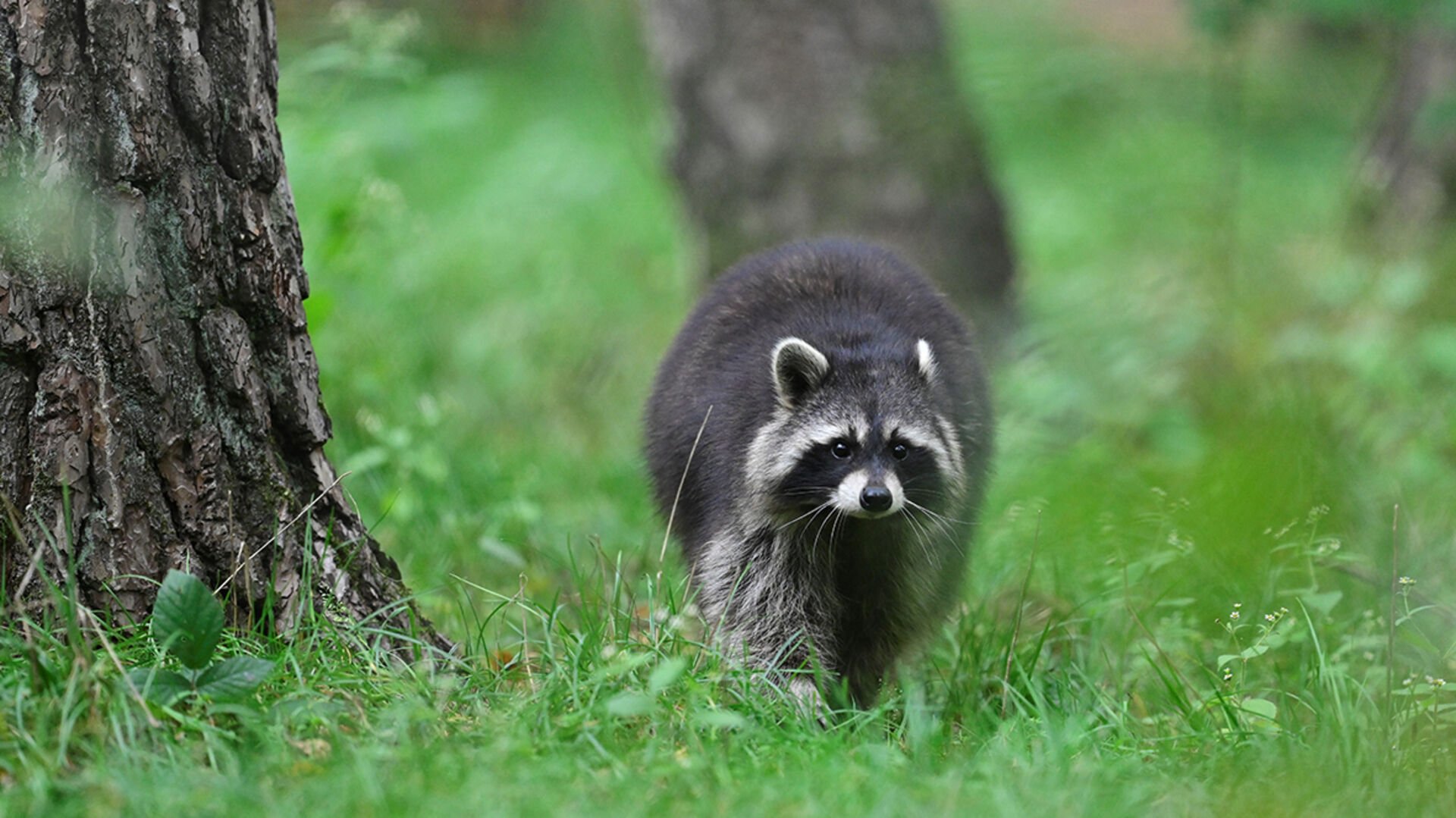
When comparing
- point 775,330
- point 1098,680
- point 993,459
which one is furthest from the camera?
point 993,459

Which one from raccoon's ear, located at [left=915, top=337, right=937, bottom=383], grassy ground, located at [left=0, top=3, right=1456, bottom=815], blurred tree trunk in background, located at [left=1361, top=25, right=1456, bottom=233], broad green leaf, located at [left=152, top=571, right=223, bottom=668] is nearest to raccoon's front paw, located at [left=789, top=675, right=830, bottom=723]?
grassy ground, located at [left=0, top=3, right=1456, bottom=815]

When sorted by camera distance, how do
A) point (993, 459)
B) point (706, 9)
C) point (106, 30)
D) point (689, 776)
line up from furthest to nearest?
point (706, 9)
point (993, 459)
point (106, 30)
point (689, 776)

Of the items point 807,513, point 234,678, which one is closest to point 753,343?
point 807,513

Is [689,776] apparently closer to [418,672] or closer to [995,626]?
[418,672]

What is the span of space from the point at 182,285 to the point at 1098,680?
2.88m

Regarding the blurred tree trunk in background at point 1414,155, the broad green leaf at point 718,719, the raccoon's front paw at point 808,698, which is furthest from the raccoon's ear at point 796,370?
the blurred tree trunk in background at point 1414,155

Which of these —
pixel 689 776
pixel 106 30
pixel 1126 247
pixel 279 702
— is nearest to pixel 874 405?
pixel 689 776

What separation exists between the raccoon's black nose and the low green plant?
5.81ft

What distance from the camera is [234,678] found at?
3.21m

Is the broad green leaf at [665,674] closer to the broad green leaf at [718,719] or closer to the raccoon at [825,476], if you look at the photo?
the broad green leaf at [718,719]

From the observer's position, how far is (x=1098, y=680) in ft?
14.5

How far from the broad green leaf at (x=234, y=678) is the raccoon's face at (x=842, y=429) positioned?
1785 millimetres

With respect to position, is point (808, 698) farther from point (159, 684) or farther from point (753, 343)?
point (159, 684)

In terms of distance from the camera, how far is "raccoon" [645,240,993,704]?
4.49 m
